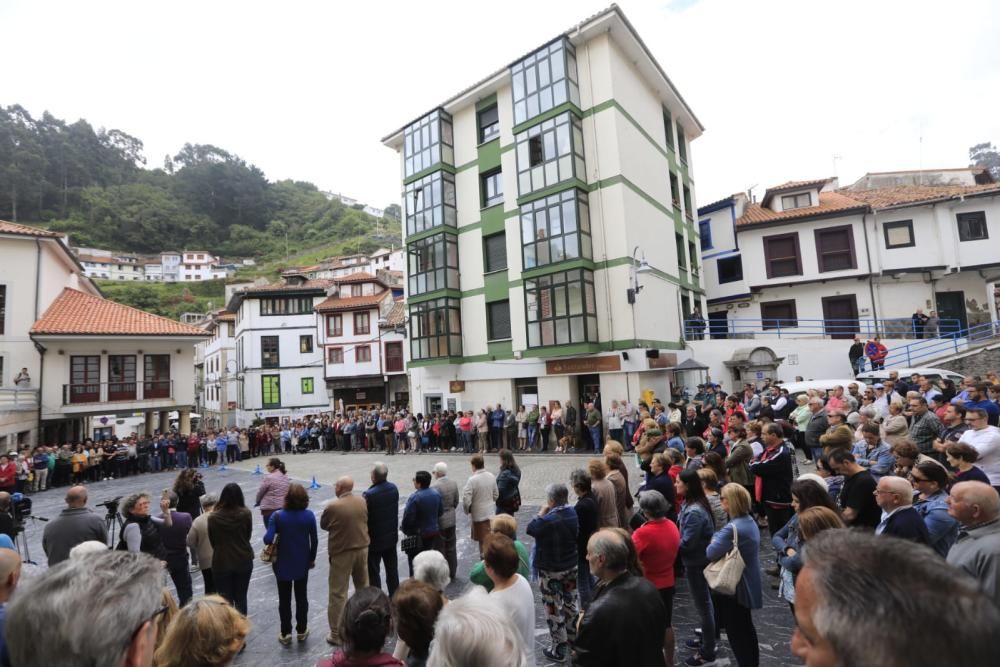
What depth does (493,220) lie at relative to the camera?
23797 millimetres

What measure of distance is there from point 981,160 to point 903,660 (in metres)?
98.2

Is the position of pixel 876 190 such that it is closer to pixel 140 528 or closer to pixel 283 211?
pixel 140 528

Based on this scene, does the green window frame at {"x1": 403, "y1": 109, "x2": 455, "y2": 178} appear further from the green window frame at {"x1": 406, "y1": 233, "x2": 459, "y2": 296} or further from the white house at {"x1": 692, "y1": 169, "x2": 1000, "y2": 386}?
the white house at {"x1": 692, "y1": 169, "x2": 1000, "y2": 386}

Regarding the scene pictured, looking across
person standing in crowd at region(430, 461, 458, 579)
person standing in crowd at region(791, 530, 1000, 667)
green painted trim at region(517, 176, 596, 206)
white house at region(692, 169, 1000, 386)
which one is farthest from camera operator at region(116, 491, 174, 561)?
white house at region(692, 169, 1000, 386)

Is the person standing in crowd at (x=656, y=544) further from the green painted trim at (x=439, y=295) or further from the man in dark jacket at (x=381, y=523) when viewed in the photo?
the green painted trim at (x=439, y=295)

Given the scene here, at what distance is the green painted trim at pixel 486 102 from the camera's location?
24469 millimetres

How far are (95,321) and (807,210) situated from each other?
37.2 m

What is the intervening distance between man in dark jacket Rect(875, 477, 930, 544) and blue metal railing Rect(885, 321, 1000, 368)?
19969mm

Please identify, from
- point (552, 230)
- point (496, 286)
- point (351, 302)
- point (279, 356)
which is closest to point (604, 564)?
point (552, 230)

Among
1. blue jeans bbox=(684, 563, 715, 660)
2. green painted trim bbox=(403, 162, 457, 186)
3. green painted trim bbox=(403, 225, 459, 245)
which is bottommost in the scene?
blue jeans bbox=(684, 563, 715, 660)

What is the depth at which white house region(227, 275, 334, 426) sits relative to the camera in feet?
137

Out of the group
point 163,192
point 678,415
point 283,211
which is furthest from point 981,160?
point 163,192

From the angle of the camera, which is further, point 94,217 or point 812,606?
point 94,217

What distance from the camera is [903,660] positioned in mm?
1176
